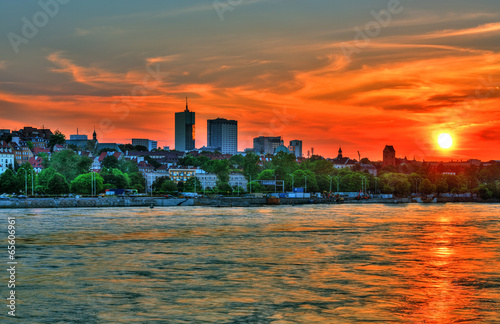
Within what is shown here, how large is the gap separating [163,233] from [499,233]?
28.5m

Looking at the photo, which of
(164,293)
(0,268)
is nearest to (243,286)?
(164,293)

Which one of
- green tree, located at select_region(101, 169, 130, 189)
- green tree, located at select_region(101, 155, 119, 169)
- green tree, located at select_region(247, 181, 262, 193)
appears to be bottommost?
green tree, located at select_region(247, 181, 262, 193)

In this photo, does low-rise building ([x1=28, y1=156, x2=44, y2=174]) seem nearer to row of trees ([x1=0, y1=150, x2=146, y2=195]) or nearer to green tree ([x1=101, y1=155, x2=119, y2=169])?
green tree ([x1=101, y1=155, x2=119, y2=169])

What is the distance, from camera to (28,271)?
92.7ft

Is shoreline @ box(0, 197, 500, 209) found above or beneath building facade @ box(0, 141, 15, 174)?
beneath

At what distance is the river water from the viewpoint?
1927 cm

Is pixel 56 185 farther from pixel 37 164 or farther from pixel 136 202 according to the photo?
pixel 37 164

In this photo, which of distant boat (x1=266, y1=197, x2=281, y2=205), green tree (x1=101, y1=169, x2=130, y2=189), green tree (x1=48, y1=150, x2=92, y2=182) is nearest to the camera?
distant boat (x1=266, y1=197, x2=281, y2=205)

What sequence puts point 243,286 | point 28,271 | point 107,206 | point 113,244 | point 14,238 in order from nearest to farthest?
point 243,286 < point 28,271 < point 113,244 < point 14,238 < point 107,206

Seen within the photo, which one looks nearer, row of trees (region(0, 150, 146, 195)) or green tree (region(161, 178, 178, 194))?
row of trees (region(0, 150, 146, 195))

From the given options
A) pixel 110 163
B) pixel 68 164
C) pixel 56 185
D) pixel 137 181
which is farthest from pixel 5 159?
pixel 56 185

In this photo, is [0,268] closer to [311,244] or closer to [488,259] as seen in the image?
[311,244]

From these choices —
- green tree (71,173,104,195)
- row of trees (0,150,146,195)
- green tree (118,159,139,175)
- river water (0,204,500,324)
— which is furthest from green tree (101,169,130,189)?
river water (0,204,500,324)

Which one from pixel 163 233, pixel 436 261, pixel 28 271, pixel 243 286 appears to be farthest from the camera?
pixel 163 233
